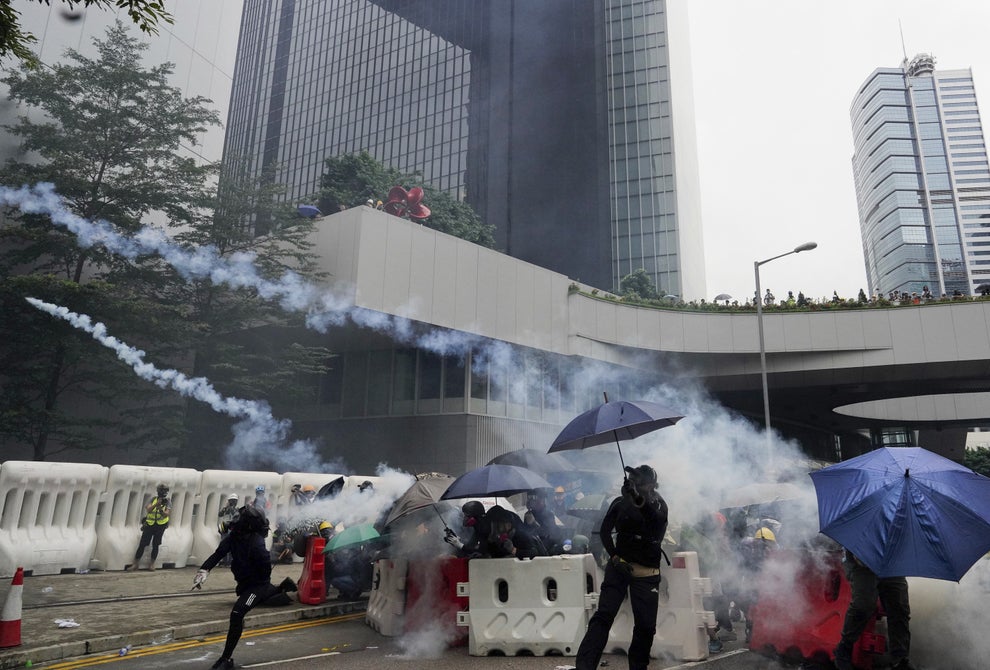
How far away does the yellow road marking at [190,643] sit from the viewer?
224 inches

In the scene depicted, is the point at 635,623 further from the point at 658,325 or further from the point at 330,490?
the point at 658,325

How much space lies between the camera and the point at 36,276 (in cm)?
1583

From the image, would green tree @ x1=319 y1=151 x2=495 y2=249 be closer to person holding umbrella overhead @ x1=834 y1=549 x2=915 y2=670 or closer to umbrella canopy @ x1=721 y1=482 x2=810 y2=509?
umbrella canopy @ x1=721 y1=482 x2=810 y2=509

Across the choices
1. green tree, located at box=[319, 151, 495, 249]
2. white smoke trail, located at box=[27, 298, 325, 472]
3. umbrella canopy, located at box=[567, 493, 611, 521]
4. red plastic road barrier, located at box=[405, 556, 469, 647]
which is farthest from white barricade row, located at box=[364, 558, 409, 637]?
green tree, located at box=[319, 151, 495, 249]

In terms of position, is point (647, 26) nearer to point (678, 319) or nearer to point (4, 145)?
point (678, 319)

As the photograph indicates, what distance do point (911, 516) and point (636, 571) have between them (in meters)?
1.90

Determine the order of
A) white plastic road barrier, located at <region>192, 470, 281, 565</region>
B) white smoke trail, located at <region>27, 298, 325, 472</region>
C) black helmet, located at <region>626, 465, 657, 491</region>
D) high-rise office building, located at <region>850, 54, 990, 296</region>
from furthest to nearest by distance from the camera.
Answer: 1. high-rise office building, located at <region>850, 54, 990, 296</region>
2. white smoke trail, located at <region>27, 298, 325, 472</region>
3. white plastic road barrier, located at <region>192, 470, 281, 565</region>
4. black helmet, located at <region>626, 465, 657, 491</region>

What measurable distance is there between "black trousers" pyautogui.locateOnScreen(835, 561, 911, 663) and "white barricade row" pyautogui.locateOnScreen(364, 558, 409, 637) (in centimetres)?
415

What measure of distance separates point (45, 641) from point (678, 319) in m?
25.9

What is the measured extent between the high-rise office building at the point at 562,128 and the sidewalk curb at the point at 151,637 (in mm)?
53464

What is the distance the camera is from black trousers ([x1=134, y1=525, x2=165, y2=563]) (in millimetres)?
11125

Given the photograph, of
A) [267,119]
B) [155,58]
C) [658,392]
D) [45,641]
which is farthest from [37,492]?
[267,119]

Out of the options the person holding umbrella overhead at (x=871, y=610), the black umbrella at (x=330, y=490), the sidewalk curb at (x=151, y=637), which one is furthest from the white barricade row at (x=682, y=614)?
the black umbrella at (x=330, y=490)

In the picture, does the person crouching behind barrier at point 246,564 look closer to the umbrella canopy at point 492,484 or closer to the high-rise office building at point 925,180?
the umbrella canopy at point 492,484
